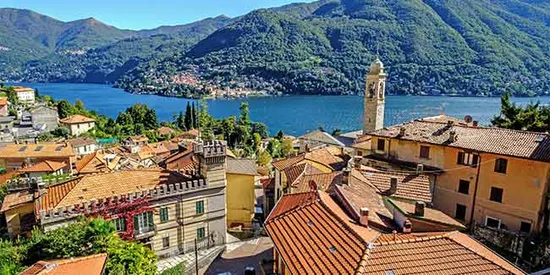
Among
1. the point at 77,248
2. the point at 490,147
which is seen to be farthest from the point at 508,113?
the point at 77,248

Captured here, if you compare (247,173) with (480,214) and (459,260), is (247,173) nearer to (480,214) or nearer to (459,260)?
(480,214)

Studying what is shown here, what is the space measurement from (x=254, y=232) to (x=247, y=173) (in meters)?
5.23

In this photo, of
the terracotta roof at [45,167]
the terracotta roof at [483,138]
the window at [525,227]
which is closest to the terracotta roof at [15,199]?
the terracotta roof at [45,167]

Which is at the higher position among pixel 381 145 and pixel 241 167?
pixel 381 145

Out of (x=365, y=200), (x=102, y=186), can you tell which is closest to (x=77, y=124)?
(x=102, y=186)

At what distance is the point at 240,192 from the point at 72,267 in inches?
694

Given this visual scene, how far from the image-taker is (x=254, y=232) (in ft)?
105

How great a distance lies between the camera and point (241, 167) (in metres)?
32.8

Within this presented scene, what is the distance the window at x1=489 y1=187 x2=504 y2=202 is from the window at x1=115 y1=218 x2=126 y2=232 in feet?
85.1

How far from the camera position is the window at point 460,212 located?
27.9 metres

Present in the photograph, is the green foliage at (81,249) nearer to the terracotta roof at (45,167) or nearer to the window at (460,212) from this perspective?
the window at (460,212)

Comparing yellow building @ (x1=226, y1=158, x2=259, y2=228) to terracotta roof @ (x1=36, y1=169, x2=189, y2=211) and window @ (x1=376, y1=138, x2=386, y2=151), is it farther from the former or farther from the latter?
window @ (x1=376, y1=138, x2=386, y2=151)

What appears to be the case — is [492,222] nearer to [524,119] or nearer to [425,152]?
[425,152]

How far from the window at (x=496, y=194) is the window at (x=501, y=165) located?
1.33 metres
